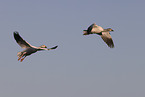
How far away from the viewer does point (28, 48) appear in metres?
20.0

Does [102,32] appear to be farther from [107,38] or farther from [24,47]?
[24,47]

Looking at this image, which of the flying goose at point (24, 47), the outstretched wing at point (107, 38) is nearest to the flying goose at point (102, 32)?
the outstretched wing at point (107, 38)

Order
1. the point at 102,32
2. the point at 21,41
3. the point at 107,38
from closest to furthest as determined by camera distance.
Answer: the point at 21,41 → the point at 107,38 → the point at 102,32

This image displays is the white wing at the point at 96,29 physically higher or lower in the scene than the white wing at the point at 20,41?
higher

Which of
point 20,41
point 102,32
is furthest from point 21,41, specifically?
point 102,32

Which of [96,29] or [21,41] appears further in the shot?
[96,29]

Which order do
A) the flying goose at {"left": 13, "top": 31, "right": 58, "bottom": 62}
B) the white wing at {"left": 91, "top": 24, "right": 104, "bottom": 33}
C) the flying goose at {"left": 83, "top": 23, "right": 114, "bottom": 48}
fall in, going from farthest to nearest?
the white wing at {"left": 91, "top": 24, "right": 104, "bottom": 33} < the flying goose at {"left": 83, "top": 23, "right": 114, "bottom": 48} < the flying goose at {"left": 13, "top": 31, "right": 58, "bottom": 62}

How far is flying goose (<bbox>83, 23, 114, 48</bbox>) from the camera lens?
2442cm

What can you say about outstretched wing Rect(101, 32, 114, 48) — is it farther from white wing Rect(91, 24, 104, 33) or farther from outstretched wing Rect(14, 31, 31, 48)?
outstretched wing Rect(14, 31, 31, 48)

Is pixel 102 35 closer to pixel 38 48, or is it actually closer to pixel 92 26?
pixel 92 26

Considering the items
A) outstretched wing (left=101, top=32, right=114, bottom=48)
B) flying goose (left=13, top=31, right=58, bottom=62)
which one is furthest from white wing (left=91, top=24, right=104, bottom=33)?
flying goose (left=13, top=31, right=58, bottom=62)

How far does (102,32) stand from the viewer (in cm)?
2638

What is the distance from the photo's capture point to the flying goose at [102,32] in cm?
2442

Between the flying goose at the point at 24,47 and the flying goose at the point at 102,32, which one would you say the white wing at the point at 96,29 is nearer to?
the flying goose at the point at 102,32
